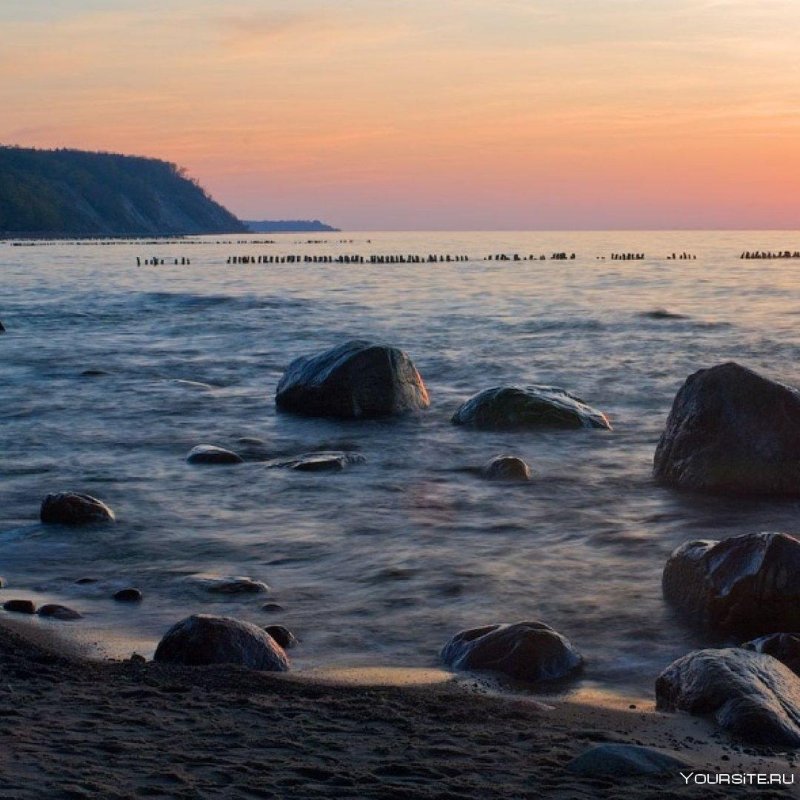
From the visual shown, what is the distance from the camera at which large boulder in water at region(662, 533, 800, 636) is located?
291 inches

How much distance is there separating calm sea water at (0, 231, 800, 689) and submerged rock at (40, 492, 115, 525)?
24 centimetres

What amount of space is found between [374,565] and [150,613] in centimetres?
207

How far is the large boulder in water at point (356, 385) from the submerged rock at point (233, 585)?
8259 millimetres

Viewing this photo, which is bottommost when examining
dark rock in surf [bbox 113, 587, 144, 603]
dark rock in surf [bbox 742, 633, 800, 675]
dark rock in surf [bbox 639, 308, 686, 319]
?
dark rock in surf [bbox 113, 587, 144, 603]

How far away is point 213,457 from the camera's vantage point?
1393 centimetres

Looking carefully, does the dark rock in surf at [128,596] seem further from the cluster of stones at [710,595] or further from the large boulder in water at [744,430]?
the large boulder in water at [744,430]

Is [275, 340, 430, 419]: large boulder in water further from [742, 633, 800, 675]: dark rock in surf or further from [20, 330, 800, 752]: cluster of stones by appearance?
[742, 633, 800, 675]: dark rock in surf

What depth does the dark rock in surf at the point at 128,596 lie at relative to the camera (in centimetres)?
840

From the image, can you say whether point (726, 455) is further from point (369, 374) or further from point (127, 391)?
point (127, 391)

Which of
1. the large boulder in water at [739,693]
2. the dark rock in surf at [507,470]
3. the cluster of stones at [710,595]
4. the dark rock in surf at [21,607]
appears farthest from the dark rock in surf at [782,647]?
the dark rock in surf at [507,470]

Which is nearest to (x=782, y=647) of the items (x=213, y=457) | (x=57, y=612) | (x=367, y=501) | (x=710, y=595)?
(x=710, y=595)

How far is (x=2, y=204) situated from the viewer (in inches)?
6880

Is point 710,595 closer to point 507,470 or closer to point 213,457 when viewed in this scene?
point 507,470

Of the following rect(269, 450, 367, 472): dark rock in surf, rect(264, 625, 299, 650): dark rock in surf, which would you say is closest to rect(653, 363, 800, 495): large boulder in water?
rect(269, 450, 367, 472): dark rock in surf
